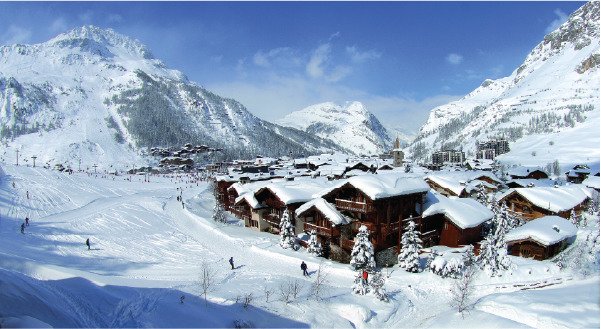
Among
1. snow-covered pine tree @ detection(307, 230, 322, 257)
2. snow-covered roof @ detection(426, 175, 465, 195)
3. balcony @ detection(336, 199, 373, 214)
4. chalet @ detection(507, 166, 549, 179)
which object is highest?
chalet @ detection(507, 166, 549, 179)

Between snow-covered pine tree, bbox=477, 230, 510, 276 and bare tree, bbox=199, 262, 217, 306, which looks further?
snow-covered pine tree, bbox=477, 230, 510, 276

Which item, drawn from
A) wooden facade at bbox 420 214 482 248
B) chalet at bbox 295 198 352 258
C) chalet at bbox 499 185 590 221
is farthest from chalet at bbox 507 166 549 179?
chalet at bbox 295 198 352 258

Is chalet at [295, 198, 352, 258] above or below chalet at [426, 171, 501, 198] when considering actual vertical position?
below

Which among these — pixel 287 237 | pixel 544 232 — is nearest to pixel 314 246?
pixel 287 237

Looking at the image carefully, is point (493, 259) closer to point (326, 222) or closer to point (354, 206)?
point (354, 206)

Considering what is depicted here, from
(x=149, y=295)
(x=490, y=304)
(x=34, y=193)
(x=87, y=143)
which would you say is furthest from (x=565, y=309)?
(x=87, y=143)

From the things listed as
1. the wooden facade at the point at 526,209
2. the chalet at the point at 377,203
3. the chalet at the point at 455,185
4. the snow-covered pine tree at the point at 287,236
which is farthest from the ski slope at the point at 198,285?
the chalet at the point at 455,185

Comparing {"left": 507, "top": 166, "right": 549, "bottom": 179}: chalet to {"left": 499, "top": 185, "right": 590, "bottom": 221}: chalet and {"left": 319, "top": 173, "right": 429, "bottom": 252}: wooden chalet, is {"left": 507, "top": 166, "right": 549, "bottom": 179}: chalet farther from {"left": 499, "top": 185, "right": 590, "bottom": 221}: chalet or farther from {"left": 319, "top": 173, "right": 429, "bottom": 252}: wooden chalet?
{"left": 319, "top": 173, "right": 429, "bottom": 252}: wooden chalet
